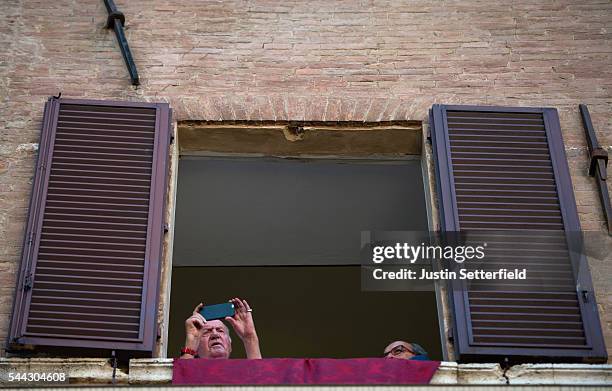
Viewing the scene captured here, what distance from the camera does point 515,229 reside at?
20.3 feet

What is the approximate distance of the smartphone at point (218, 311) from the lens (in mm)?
6320

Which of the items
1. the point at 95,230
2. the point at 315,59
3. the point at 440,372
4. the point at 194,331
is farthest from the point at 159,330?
the point at 315,59

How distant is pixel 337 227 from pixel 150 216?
2.78 m

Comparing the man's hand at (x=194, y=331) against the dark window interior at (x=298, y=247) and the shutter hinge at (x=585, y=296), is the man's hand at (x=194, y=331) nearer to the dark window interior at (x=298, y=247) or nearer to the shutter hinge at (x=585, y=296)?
the dark window interior at (x=298, y=247)

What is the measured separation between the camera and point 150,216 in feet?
20.2

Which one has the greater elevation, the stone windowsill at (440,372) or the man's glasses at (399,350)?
the man's glasses at (399,350)

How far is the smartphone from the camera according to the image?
6.32 meters

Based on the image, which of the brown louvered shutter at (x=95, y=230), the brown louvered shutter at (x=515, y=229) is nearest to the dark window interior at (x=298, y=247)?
the brown louvered shutter at (x=515, y=229)

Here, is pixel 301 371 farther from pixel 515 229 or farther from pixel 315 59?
pixel 315 59

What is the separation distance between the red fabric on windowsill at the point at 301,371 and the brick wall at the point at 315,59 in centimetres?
179

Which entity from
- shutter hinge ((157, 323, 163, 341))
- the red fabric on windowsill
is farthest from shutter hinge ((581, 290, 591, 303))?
shutter hinge ((157, 323, 163, 341))

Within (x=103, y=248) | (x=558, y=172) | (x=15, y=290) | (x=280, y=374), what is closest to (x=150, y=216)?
(x=103, y=248)

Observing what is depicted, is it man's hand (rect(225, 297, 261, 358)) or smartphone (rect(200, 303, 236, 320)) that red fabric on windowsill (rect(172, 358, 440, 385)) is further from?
smartphone (rect(200, 303, 236, 320))

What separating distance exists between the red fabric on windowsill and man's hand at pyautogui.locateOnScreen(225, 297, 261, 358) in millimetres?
579
